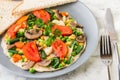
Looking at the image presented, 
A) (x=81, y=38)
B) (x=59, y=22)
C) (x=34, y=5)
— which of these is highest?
(x=34, y=5)

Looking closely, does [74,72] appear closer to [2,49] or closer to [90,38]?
[90,38]

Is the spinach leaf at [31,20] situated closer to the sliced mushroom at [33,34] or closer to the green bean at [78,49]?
the sliced mushroom at [33,34]

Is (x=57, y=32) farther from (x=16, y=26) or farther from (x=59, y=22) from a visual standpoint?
(x=16, y=26)

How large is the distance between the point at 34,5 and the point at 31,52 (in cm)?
41

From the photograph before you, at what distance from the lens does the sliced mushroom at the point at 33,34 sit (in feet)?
4.97

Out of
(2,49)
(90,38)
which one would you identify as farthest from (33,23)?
(90,38)

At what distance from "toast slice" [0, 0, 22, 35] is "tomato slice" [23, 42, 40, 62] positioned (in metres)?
0.24

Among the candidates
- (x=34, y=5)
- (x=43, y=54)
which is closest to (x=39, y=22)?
(x=34, y=5)

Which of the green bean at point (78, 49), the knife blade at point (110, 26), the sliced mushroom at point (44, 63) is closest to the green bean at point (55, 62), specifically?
the sliced mushroom at point (44, 63)

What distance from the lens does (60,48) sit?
144 centimetres

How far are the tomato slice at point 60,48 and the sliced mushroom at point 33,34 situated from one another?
11 centimetres

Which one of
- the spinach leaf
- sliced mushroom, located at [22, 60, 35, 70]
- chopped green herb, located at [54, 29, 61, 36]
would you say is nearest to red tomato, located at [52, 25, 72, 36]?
chopped green herb, located at [54, 29, 61, 36]

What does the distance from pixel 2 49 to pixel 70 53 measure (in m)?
0.37

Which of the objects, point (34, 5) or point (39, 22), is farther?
point (34, 5)
